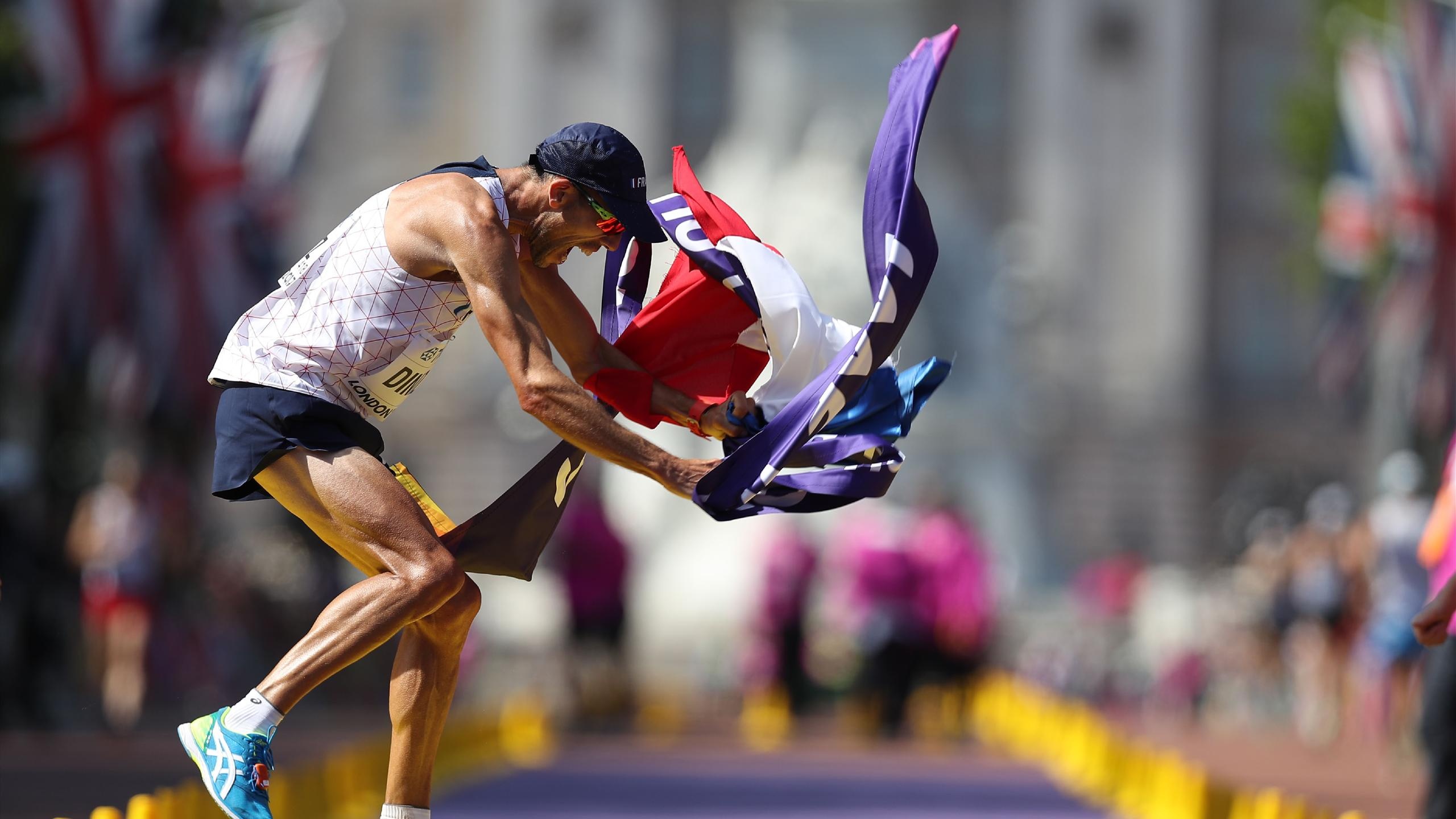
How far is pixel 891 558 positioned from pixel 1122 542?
118ft

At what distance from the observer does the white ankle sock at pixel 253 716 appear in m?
6.24

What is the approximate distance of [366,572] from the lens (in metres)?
6.34

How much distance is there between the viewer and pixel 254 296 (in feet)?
74.1

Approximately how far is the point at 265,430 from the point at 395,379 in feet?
1.38

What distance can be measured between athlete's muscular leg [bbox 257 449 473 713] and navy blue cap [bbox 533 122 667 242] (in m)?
0.99

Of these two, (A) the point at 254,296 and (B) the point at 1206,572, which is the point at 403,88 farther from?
(A) the point at 254,296

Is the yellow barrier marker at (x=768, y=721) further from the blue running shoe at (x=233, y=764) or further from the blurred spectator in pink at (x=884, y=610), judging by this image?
the blue running shoe at (x=233, y=764)

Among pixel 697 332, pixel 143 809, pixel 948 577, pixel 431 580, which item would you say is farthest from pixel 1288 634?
pixel 431 580

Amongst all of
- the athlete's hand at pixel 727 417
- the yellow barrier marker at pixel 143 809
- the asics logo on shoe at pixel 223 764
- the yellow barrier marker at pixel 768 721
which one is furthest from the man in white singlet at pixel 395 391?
the yellow barrier marker at pixel 768 721

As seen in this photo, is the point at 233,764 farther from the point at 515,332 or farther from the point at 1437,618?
the point at 1437,618

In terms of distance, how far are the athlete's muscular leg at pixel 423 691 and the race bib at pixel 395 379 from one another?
58 cm

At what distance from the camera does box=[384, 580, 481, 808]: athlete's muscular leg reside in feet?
21.6

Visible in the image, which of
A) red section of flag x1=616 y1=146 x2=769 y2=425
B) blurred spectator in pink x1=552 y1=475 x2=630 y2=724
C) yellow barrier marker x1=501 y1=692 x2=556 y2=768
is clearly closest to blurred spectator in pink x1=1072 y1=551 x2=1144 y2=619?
blurred spectator in pink x1=552 y1=475 x2=630 y2=724

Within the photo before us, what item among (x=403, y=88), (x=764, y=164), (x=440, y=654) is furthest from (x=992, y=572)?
(x=403, y=88)
